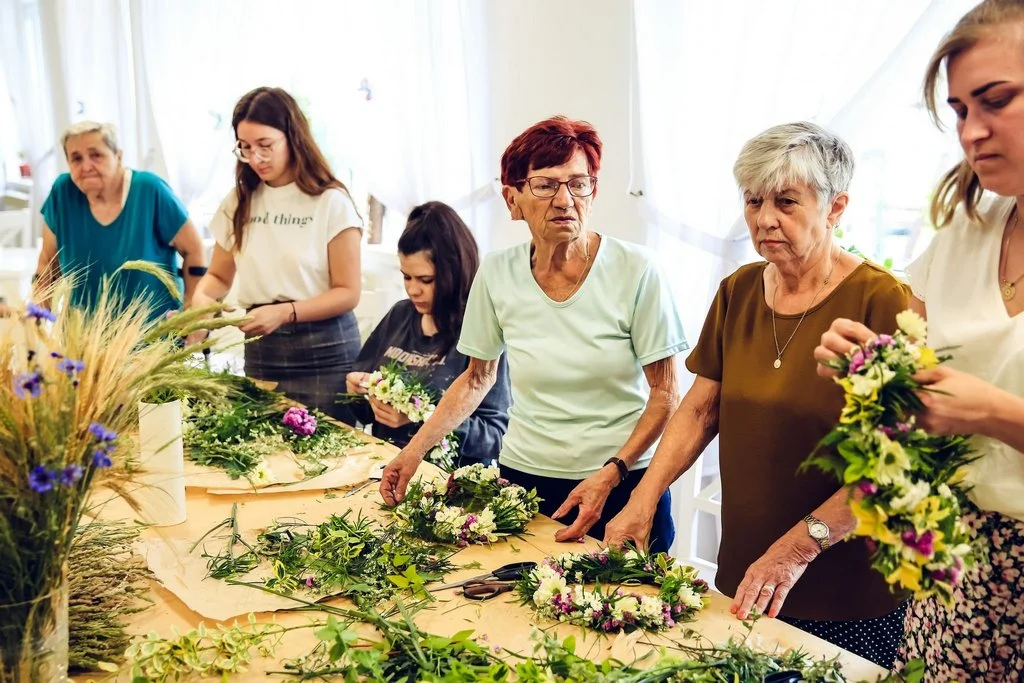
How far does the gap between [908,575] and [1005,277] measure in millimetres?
621

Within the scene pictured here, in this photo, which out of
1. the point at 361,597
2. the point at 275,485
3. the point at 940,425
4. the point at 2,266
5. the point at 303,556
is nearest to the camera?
the point at 940,425

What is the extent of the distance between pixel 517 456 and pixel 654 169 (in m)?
1.43

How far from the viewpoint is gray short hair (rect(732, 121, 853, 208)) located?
175 cm

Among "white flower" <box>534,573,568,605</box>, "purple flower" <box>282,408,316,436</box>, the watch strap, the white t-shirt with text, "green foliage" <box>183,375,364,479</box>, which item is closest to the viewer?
"white flower" <box>534,573,568,605</box>

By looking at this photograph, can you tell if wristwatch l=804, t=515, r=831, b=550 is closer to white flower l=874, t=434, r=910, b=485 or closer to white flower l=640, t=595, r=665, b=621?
white flower l=640, t=595, r=665, b=621

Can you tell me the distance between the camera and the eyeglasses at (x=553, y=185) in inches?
82.1

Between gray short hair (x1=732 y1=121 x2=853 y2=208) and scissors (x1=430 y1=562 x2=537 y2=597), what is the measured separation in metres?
0.86

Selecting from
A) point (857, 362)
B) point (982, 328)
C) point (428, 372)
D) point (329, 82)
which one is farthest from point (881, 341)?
point (329, 82)

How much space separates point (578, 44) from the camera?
3.80m

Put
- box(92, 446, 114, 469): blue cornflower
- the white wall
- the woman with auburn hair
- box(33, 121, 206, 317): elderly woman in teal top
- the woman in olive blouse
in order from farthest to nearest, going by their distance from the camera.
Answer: box(33, 121, 206, 317): elderly woman in teal top, the white wall, the woman with auburn hair, the woman in olive blouse, box(92, 446, 114, 469): blue cornflower

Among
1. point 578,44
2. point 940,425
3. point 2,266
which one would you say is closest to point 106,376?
point 940,425

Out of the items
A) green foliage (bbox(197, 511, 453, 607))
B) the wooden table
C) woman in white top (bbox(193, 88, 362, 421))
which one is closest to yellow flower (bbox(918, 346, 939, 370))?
the wooden table

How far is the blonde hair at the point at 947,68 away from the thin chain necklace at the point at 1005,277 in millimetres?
62

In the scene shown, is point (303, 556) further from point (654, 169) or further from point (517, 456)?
point (654, 169)
